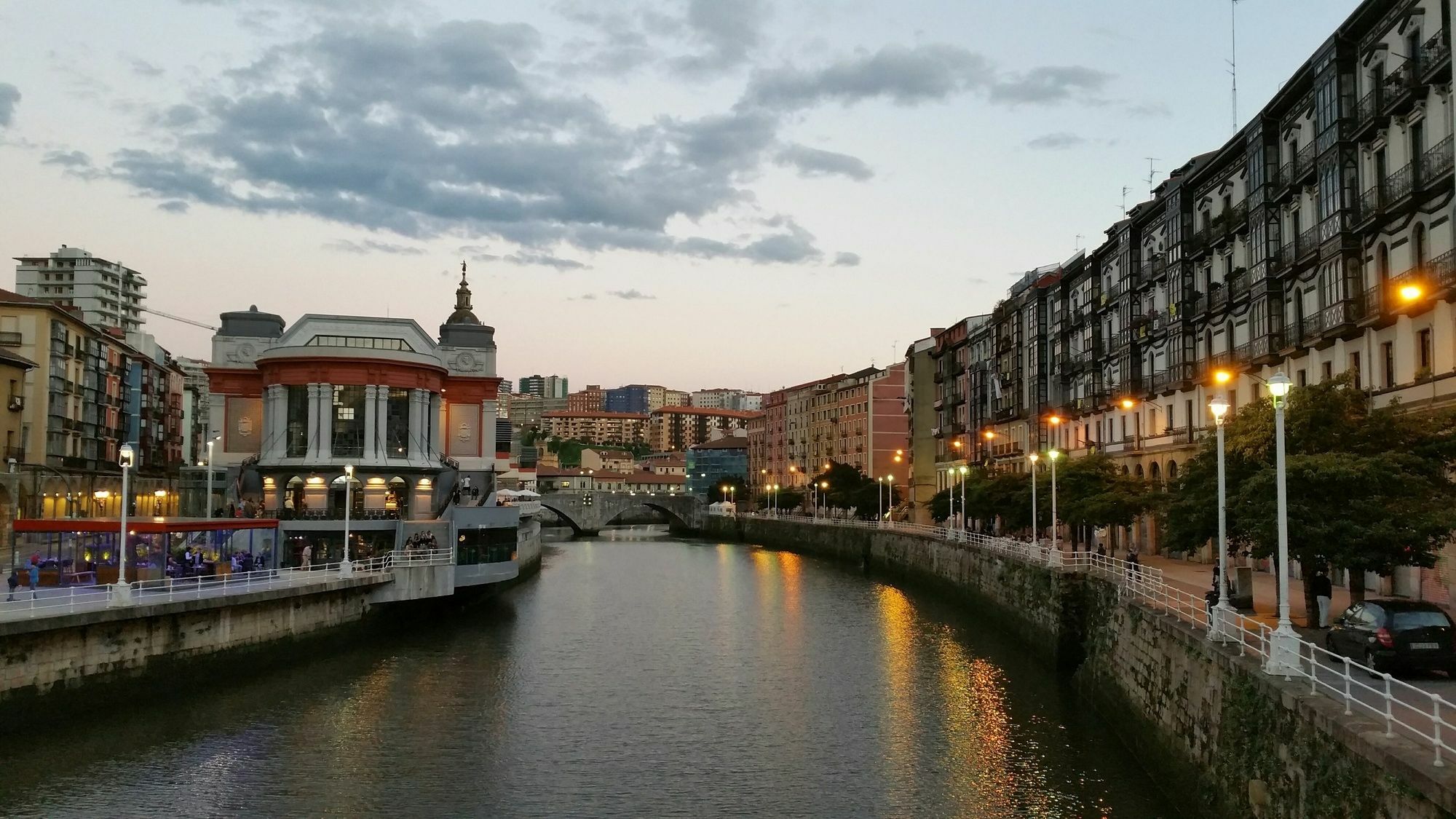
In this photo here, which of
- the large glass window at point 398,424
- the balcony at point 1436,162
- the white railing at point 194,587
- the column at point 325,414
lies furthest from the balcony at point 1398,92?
the column at point 325,414

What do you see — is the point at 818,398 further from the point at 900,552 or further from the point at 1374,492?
the point at 1374,492

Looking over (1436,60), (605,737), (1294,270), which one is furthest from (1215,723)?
(1294,270)

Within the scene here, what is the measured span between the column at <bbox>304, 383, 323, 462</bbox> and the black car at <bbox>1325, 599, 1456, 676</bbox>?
56.2 metres

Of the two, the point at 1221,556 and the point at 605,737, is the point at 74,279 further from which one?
the point at 1221,556

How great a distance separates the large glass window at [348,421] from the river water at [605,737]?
16.2 m

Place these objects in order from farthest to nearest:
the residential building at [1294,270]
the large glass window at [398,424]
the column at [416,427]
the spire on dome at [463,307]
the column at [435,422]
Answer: the spire on dome at [463,307] → the column at [435,422] → the column at [416,427] → the large glass window at [398,424] → the residential building at [1294,270]

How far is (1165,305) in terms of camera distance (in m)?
69.6

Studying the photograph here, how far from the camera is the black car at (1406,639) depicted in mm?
23234

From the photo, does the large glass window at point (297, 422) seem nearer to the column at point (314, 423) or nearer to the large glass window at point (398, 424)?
the column at point (314, 423)

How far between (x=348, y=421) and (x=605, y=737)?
39.6 metres

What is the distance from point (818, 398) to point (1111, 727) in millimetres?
157952

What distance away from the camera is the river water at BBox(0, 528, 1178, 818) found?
2659 centimetres

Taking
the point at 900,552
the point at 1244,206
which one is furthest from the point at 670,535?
the point at 1244,206

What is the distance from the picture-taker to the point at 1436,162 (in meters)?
38.2
